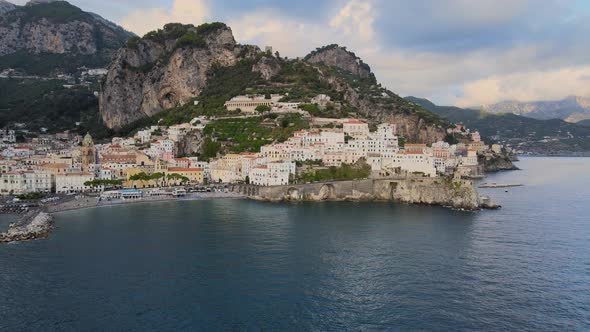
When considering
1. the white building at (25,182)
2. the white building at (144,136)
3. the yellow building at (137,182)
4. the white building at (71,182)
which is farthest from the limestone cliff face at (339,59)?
the white building at (25,182)

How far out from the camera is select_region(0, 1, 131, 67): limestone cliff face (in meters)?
128

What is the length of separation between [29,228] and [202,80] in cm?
5507

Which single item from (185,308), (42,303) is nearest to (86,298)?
(42,303)

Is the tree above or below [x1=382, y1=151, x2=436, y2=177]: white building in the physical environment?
above

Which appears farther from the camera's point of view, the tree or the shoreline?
the tree

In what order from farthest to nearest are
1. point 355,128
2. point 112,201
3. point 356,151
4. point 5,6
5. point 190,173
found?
point 5,6 → point 355,128 → point 190,173 → point 356,151 → point 112,201

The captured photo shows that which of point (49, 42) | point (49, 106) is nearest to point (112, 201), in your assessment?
point (49, 106)

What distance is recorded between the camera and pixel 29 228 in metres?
30.7

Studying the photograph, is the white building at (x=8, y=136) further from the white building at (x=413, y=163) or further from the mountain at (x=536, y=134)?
the mountain at (x=536, y=134)

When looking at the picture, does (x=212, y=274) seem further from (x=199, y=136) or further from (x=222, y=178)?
(x=199, y=136)

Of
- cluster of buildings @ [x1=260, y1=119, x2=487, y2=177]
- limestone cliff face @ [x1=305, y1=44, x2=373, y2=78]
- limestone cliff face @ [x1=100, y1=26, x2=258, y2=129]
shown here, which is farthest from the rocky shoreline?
limestone cliff face @ [x1=305, y1=44, x2=373, y2=78]

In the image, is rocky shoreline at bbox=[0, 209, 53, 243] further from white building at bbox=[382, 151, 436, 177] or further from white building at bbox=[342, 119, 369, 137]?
white building at bbox=[342, 119, 369, 137]

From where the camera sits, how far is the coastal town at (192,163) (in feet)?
155

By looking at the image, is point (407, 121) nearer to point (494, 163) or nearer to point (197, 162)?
point (494, 163)
